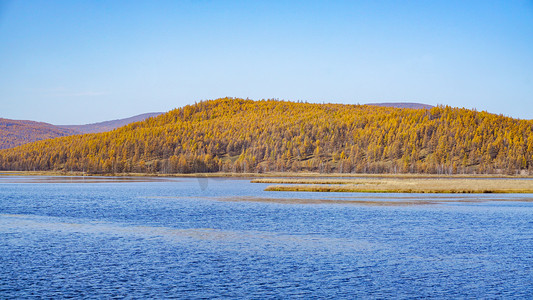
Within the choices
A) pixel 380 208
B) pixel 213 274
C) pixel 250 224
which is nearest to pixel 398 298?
pixel 213 274

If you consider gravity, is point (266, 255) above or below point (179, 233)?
below

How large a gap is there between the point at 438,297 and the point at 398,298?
148 cm

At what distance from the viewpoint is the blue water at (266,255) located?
790 inches

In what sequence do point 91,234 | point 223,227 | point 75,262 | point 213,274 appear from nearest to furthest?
point 213,274, point 75,262, point 91,234, point 223,227

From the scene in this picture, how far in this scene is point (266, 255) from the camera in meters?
26.7

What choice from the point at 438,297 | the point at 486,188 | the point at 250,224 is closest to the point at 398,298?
the point at 438,297

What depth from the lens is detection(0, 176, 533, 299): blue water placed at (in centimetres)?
2008

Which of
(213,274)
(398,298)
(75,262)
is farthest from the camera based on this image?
(75,262)

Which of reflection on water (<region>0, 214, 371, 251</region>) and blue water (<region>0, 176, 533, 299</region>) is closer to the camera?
blue water (<region>0, 176, 533, 299</region>)

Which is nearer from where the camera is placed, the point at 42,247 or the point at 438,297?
the point at 438,297

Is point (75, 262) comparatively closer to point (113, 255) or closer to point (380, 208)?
point (113, 255)

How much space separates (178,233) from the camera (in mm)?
34750

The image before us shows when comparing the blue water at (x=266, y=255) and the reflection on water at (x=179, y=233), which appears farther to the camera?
the reflection on water at (x=179, y=233)

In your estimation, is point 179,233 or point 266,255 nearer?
point 266,255
